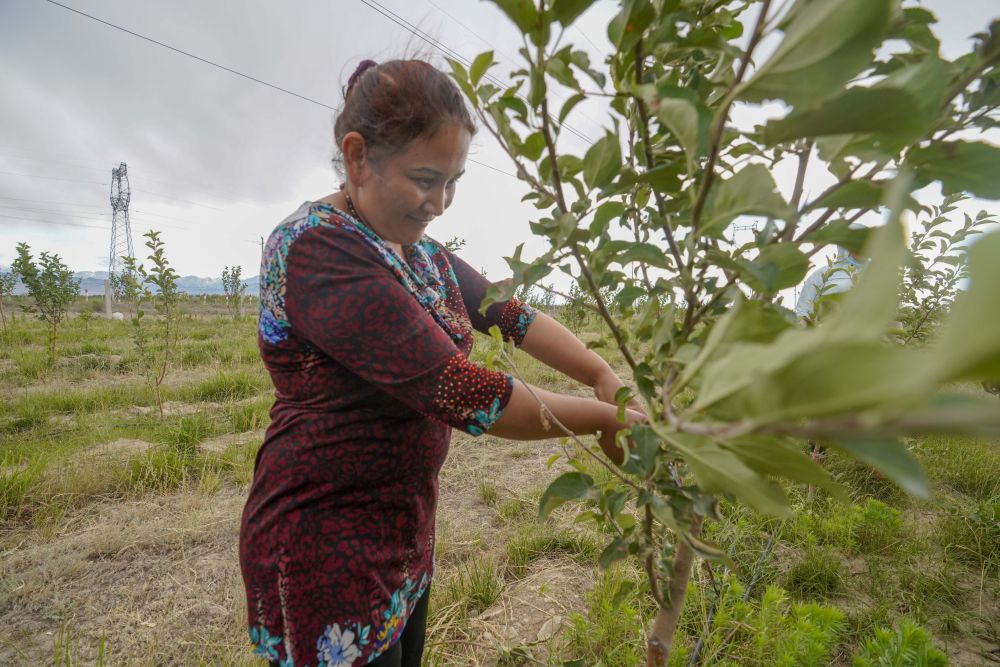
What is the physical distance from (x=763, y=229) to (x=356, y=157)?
36.2 inches

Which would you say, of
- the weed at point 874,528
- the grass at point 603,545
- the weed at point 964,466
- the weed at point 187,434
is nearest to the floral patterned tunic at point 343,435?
the grass at point 603,545

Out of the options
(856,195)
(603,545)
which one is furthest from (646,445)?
(603,545)

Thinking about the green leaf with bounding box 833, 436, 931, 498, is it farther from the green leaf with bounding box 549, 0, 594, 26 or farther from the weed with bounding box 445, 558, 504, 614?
the weed with bounding box 445, 558, 504, 614

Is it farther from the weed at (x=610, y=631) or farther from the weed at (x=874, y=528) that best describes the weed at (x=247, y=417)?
the weed at (x=874, y=528)

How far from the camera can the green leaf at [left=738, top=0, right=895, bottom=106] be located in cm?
28

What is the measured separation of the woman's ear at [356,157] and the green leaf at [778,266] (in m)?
0.91

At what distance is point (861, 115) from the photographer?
0.32m

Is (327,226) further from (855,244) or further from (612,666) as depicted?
(612,666)

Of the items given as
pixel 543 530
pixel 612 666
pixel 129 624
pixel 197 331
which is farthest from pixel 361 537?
pixel 197 331

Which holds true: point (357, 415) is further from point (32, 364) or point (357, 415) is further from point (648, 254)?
point (32, 364)

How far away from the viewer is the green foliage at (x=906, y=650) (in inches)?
46.5

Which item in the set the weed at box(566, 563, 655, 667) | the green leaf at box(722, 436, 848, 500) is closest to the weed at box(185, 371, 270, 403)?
the weed at box(566, 563, 655, 667)

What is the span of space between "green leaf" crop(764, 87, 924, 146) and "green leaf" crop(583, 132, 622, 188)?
10.1 inches

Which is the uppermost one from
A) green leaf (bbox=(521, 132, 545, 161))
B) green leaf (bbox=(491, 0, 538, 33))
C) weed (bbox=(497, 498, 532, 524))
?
green leaf (bbox=(491, 0, 538, 33))
